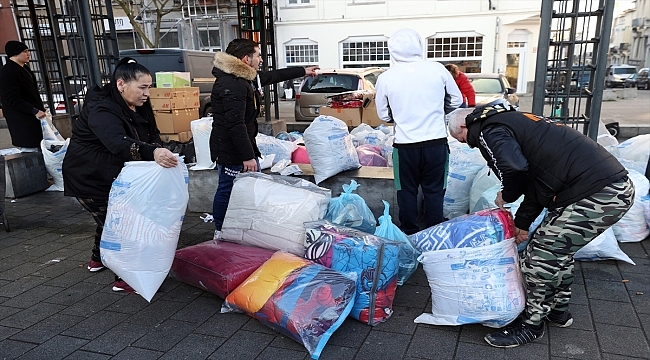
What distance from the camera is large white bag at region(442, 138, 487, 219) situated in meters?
4.10

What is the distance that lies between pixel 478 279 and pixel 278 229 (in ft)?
4.45

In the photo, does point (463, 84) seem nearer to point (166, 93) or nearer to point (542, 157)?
point (542, 157)

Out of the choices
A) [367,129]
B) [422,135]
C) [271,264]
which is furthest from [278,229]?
[367,129]

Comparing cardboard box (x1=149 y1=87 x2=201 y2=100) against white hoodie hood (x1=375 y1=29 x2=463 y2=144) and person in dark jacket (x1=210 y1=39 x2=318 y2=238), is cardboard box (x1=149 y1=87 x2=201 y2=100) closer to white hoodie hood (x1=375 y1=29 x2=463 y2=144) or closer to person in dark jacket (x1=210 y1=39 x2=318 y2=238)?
person in dark jacket (x1=210 y1=39 x2=318 y2=238)

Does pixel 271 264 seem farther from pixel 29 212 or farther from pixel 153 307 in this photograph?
pixel 29 212

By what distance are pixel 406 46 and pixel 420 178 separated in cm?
97

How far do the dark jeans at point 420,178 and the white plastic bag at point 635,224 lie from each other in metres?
1.53

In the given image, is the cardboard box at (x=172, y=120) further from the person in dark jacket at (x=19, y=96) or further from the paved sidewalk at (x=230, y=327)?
the paved sidewalk at (x=230, y=327)

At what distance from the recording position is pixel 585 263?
11.0 feet

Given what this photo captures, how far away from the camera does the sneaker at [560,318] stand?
255 centimetres

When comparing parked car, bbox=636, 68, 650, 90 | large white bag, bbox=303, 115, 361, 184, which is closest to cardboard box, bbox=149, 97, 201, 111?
large white bag, bbox=303, 115, 361, 184

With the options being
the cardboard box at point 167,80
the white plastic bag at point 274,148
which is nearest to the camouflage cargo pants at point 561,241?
the white plastic bag at point 274,148

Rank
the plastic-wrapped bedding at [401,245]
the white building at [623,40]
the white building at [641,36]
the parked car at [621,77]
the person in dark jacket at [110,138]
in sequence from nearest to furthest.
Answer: the person in dark jacket at [110,138] < the plastic-wrapped bedding at [401,245] < the parked car at [621,77] < the white building at [641,36] < the white building at [623,40]

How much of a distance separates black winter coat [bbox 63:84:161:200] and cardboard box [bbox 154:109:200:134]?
3830 millimetres
